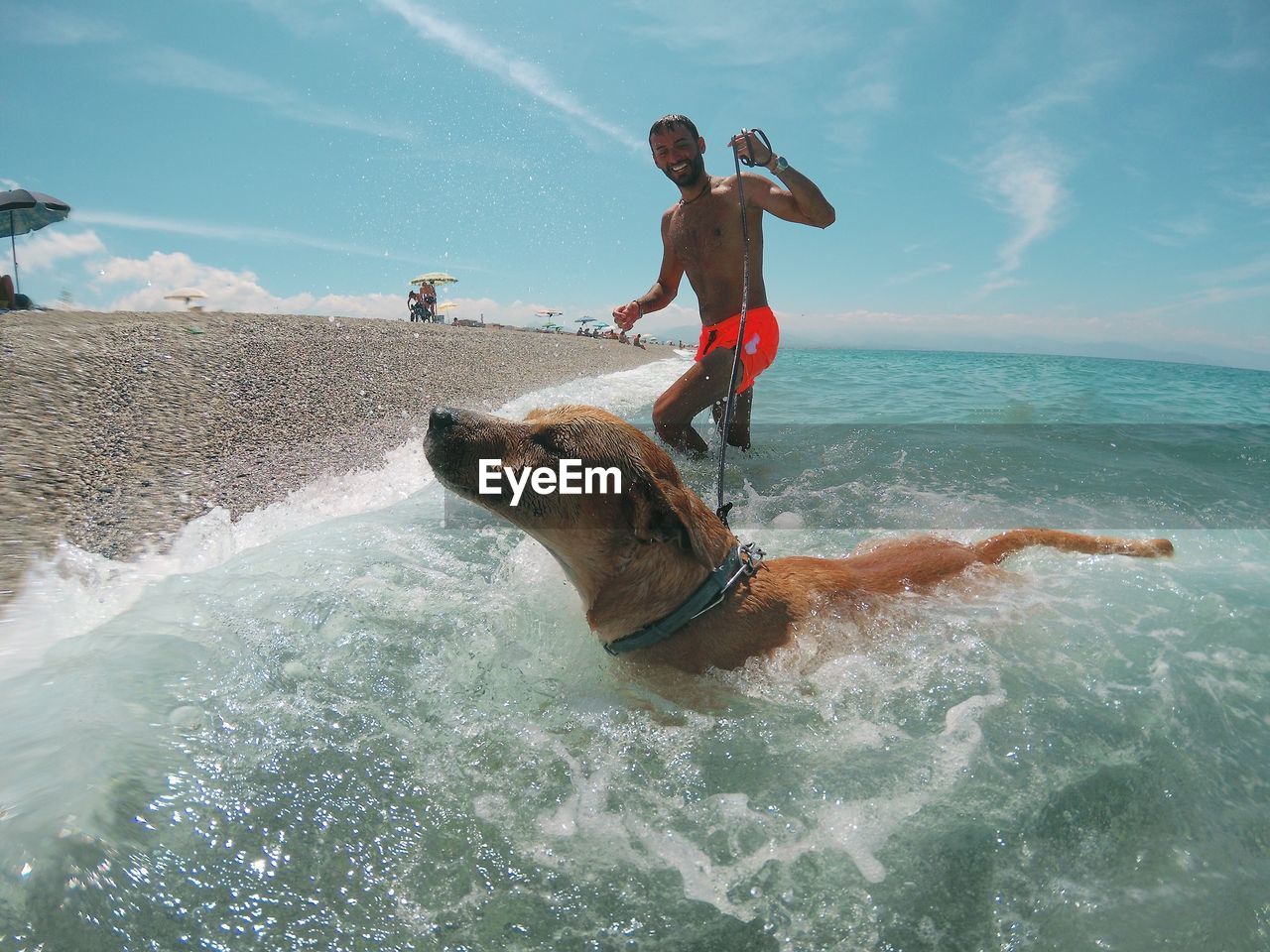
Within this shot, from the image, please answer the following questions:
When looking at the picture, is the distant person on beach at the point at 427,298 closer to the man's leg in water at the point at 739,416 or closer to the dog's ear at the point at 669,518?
the man's leg in water at the point at 739,416

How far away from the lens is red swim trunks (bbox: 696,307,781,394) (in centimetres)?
659

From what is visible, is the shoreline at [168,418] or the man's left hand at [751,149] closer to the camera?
the shoreline at [168,418]

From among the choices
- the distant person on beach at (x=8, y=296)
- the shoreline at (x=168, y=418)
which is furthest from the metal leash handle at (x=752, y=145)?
the distant person on beach at (x=8, y=296)

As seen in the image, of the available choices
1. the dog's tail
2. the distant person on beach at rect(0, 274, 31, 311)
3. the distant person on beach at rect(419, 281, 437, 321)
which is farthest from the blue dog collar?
the distant person on beach at rect(419, 281, 437, 321)

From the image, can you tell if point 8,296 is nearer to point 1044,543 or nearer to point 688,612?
point 688,612

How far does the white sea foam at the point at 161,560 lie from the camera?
3.33m

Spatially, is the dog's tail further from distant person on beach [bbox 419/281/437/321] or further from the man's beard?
distant person on beach [bbox 419/281/437/321]

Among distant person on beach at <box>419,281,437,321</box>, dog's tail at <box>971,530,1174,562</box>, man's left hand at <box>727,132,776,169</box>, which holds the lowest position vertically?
dog's tail at <box>971,530,1174,562</box>

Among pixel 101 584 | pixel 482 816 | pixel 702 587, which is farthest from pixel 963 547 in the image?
pixel 101 584

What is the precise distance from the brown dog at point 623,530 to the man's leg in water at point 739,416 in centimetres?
414

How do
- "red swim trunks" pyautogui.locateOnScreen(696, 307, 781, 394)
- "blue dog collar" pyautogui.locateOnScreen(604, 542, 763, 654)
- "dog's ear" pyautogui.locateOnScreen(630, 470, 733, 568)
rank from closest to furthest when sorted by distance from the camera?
"dog's ear" pyautogui.locateOnScreen(630, 470, 733, 568) < "blue dog collar" pyautogui.locateOnScreen(604, 542, 763, 654) < "red swim trunks" pyautogui.locateOnScreen(696, 307, 781, 394)

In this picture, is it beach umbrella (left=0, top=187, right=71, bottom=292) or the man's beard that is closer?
the man's beard

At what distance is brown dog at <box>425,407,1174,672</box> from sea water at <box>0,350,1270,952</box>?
20 centimetres

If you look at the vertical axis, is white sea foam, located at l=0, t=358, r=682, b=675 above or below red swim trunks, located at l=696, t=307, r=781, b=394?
below
